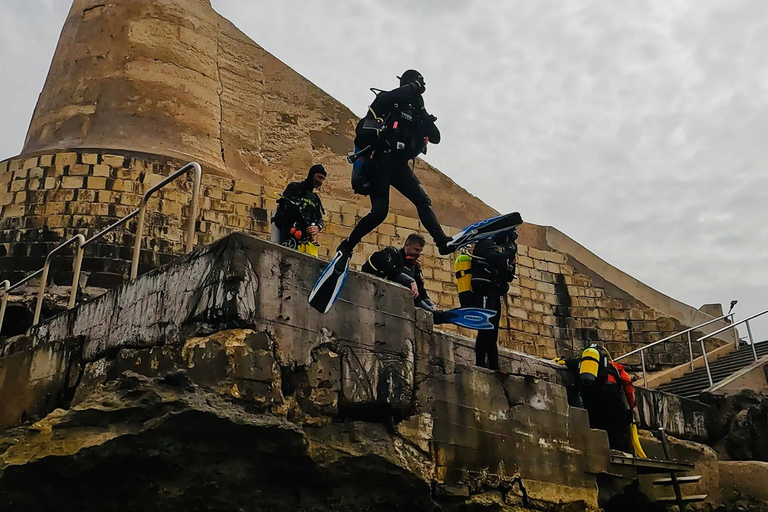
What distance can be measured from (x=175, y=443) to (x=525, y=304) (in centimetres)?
947

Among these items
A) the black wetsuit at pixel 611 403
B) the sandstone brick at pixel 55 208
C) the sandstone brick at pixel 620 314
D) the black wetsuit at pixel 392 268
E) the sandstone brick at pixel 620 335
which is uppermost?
the sandstone brick at pixel 55 208

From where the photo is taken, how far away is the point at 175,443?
12.9ft

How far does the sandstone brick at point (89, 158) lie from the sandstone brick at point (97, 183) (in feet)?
0.71

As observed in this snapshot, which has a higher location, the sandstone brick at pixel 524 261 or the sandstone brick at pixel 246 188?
the sandstone brick at pixel 246 188

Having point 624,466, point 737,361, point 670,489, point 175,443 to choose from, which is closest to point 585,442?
point 624,466

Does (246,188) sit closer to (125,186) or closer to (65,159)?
(125,186)

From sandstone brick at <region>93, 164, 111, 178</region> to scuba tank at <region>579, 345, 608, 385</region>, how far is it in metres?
6.50

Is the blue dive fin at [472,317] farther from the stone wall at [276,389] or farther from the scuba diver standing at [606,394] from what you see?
the scuba diver standing at [606,394]

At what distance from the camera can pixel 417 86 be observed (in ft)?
18.5

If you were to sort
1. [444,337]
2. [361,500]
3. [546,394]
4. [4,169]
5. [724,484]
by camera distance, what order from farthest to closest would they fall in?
[4,169]
[724,484]
[546,394]
[444,337]
[361,500]

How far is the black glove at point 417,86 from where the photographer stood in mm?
5602

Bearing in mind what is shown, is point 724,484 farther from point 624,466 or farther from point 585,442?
point 585,442

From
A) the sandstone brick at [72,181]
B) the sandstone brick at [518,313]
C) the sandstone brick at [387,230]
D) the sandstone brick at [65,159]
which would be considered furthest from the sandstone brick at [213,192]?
the sandstone brick at [518,313]

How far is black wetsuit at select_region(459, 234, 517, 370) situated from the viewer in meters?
6.16
